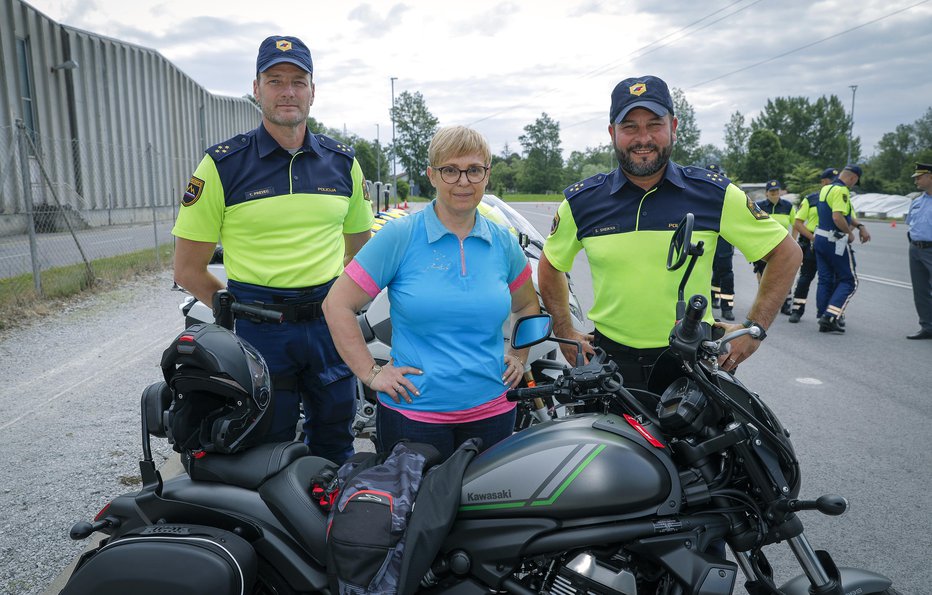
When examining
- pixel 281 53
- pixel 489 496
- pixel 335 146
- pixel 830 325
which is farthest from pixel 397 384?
pixel 830 325

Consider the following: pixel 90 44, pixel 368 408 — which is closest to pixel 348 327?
pixel 368 408

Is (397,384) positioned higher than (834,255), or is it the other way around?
(397,384)

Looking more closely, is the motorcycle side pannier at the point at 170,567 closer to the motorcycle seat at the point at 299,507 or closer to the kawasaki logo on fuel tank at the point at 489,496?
the motorcycle seat at the point at 299,507

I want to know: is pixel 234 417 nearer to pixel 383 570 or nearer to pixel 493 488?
pixel 383 570

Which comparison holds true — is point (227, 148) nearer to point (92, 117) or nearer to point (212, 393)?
point (212, 393)

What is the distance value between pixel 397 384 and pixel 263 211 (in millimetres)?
1202

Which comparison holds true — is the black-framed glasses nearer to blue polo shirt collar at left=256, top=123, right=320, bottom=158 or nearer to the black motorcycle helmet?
the black motorcycle helmet

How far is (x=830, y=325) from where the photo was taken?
848cm

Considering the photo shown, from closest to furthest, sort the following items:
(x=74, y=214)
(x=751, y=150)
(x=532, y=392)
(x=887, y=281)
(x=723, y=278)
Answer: (x=532, y=392)
(x=723, y=278)
(x=887, y=281)
(x=74, y=214)
(x=751, y=150)

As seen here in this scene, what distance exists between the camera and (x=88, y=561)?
81.1 inches

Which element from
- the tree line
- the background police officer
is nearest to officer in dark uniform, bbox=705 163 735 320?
the background police officer

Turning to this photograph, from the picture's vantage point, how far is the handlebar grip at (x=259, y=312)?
309 centimetres

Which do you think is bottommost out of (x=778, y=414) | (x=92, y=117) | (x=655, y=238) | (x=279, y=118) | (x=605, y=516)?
(x=778, y=414)

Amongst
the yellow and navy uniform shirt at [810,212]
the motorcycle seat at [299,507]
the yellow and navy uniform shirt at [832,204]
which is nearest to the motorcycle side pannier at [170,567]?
the motorcycle seat at [299,507]
